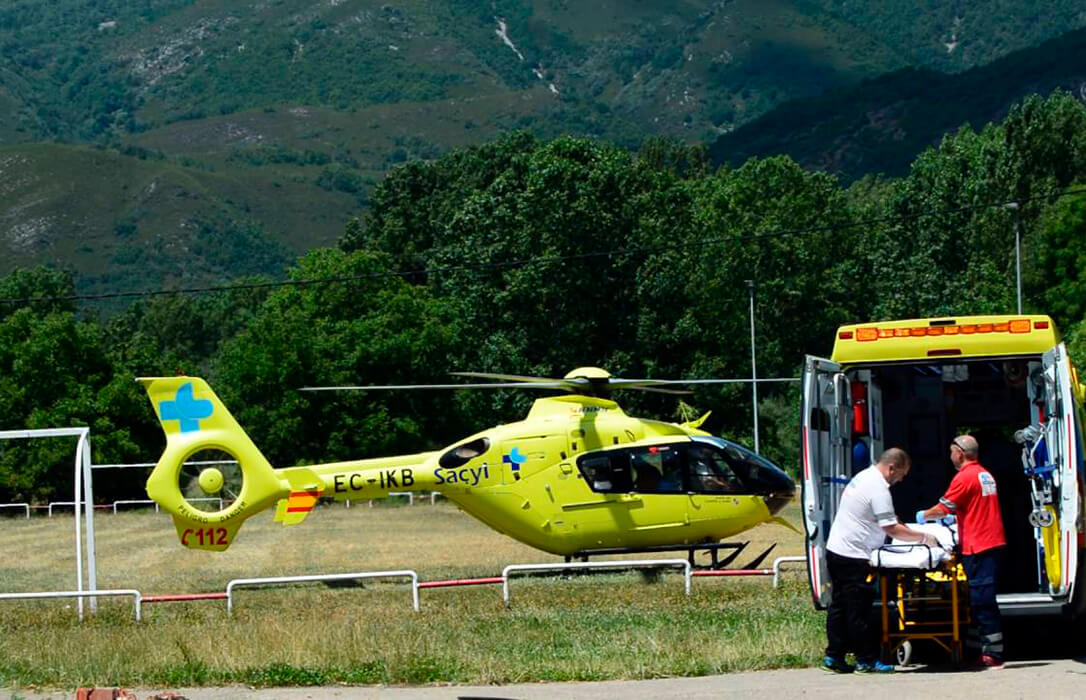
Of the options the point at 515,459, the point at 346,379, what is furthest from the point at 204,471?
the point at 346,379

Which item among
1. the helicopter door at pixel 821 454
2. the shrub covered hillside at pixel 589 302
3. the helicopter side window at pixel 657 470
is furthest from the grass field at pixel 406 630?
the shrub covered hillside at pixel 589 302

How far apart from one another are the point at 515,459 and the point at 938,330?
36.9 feet

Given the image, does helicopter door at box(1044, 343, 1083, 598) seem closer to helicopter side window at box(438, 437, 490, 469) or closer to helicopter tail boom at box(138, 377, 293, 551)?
helicopter side window at box(438, 437, 490, 469)

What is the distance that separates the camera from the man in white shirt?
45.9ft

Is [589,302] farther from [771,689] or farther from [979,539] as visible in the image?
[771,689]

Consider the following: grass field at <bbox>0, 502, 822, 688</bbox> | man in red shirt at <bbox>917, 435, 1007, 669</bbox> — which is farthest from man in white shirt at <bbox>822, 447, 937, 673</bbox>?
grass field at <bbox>0, 502, 822, 688</bbox>

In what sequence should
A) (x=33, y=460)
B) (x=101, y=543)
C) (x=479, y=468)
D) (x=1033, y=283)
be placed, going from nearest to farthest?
(x=479, y=468)
(x=101, y=543)
(x=33, y=460)
(x=1033, y=283)

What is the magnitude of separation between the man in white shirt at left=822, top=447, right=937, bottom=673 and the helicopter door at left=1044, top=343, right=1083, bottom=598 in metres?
1.15

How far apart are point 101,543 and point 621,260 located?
3269 centimetres

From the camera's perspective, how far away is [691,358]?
69.4 metres

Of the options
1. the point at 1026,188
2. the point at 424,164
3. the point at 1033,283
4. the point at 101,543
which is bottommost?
the point at 101,543

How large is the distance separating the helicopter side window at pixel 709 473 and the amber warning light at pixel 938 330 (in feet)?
32.4

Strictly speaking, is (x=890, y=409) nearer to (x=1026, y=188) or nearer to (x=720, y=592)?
(x=720, y=592)

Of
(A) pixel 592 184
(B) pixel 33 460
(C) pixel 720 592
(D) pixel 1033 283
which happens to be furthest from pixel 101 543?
(D) pixel 1033 283
